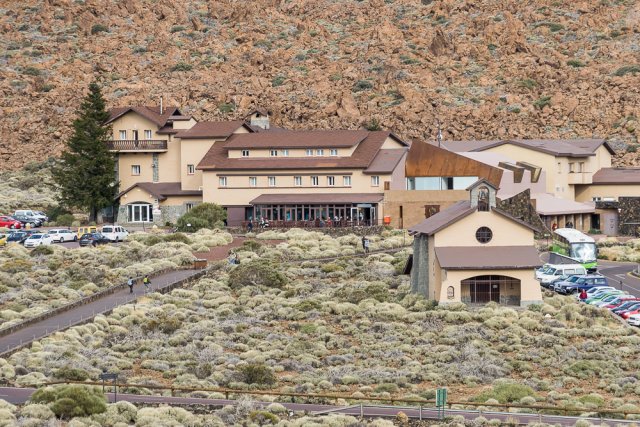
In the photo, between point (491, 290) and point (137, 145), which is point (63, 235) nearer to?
point (137, 145)

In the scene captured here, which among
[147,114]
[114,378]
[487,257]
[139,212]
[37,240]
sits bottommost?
[114,378]

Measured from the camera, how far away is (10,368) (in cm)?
4669

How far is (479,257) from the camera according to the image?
204 ft

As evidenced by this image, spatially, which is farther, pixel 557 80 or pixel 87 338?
pixel 557 80

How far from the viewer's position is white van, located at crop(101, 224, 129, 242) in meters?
84.3

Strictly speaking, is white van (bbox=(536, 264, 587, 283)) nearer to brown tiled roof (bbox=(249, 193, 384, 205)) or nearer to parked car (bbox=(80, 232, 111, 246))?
brown tiled roof (bbox=(249, 193, 384, 205))

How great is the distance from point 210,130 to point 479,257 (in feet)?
133

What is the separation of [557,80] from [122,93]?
41.9 meters

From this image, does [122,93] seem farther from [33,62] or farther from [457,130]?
[457,130]

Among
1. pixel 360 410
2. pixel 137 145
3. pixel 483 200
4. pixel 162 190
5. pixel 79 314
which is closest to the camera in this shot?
pixel 360 410

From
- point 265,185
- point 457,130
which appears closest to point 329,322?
point 265,185

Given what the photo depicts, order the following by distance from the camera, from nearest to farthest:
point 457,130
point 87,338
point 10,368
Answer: point 10,368
point 87,338
point 457,130

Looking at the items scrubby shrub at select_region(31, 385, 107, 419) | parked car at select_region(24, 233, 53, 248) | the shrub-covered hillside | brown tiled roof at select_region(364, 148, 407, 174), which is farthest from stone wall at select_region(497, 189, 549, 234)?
scrubby shrub at select_region(31, 385, 107, 419)

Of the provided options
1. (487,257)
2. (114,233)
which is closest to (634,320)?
(487,257)
